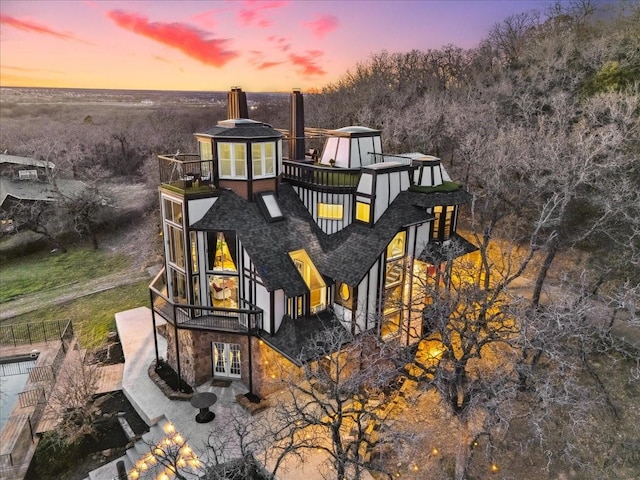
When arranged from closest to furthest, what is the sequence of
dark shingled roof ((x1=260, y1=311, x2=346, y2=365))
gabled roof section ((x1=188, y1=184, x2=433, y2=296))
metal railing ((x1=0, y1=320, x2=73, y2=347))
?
dark shingled roof ((x1=260, y1=311, x2=346, y2=365)) < gabled roof section ((x1=188, y1=184, x2=433, y2=296)) < metal railing ((x1=0, y1=320, x2=73, y2=347))

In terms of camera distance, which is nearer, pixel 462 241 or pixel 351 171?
pixel 351 171

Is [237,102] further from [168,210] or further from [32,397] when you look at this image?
[32,397]

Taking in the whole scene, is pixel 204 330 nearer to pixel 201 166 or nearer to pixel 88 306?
pixel 201 166

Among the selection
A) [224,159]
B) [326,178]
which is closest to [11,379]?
[224,159]

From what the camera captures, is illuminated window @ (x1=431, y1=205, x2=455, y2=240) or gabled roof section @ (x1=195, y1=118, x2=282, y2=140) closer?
gabled roof section @ (x1=195, y1=118, x2=282, y2=140)

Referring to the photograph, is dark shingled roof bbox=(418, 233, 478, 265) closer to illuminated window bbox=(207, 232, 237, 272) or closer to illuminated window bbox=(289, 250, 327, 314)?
illuminated window bbox=(289, 250, 327, 314)

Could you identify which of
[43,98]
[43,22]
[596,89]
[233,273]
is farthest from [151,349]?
[43,98]

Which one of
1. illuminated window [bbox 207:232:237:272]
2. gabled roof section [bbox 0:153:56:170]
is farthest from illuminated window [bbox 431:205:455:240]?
gabled roof section [bbox 0:153:56:170]
